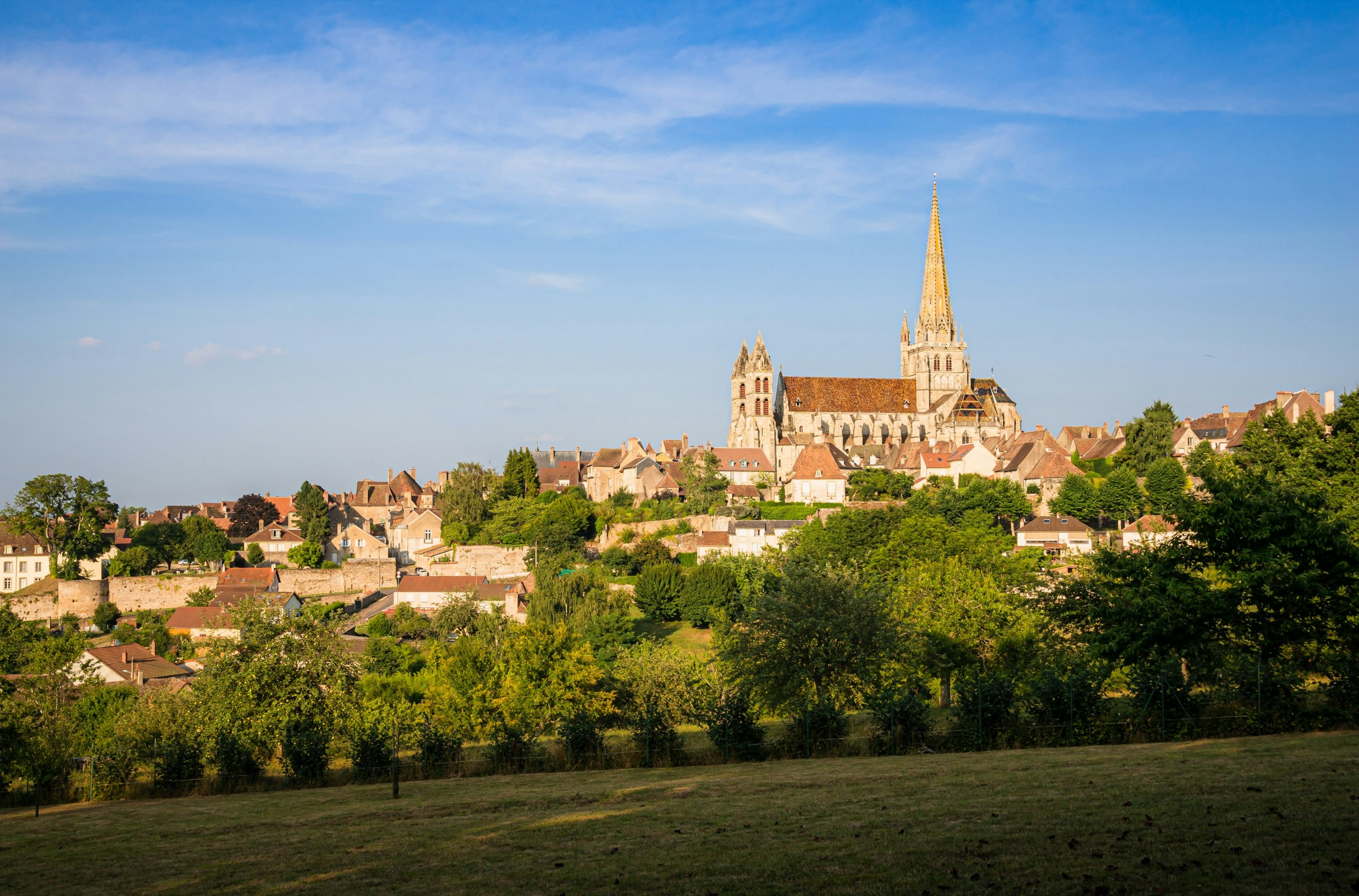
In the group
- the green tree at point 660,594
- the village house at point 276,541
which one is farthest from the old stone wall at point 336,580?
the green tree at point 660,594

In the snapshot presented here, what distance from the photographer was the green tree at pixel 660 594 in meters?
58.2

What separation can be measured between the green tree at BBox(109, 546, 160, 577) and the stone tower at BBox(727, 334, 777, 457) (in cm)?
5140

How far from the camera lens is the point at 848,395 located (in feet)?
356

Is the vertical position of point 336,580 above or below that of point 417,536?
below

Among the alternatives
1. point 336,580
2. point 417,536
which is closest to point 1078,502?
point 336,580

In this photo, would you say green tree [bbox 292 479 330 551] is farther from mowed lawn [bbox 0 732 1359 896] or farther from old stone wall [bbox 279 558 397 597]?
mowed lawn [bbox 0 732 1359 896]

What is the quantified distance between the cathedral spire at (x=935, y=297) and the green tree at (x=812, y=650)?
97.1 m

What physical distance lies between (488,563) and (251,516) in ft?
93.6

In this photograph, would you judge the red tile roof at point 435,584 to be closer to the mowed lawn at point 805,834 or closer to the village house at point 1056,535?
the village house at point 1056,535

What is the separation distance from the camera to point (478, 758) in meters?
21.3

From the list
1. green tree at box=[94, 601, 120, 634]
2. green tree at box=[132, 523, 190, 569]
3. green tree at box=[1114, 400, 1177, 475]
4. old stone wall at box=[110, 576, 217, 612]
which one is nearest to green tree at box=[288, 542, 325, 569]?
old stone wall at box=[110, 576, 217, 612]

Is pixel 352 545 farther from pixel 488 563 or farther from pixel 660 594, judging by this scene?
pixel 660 594

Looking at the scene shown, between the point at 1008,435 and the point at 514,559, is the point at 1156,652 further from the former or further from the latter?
the point at 1008,435

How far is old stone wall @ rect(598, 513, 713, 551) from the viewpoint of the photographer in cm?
7400
